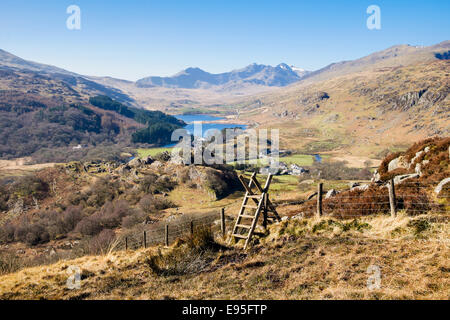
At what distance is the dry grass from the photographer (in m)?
6.09

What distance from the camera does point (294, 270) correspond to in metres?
7.36

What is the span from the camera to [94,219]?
31062 mm

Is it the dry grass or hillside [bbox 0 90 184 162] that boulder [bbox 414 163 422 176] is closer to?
the dry grass

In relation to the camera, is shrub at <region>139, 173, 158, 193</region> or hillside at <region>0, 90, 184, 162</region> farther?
hillside at <region>0, 90, 184, 162</region>

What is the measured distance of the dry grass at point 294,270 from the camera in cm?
609

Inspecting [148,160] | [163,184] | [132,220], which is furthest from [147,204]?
[148,160]

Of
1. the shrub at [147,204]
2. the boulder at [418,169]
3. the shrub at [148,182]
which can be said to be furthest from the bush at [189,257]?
the shrub at [148,182]

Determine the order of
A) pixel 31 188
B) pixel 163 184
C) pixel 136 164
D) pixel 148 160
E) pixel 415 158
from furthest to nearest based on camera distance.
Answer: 1. pixel 148 160
2. pixel 136 164
3. pixel 31 188
4. pixel 163 184
5. pixel 415 158

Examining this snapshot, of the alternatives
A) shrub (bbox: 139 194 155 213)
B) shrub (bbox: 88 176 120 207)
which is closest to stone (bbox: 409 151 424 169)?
shrub (bbox: 139 194 155 213)

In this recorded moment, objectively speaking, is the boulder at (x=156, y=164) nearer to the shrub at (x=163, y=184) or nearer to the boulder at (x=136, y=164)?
the boulder at (x=136, y=164)

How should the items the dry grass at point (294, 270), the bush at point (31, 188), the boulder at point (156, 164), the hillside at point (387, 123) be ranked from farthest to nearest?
the hillside at point (387, 123), the boulder at point (156, 164), the bush at point (31, 188), the dry grass at point (294, 270)

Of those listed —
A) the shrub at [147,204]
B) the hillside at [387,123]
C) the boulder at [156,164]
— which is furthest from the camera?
the hillside at [387,123]

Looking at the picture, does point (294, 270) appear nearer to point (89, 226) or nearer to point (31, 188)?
point (89, 226)

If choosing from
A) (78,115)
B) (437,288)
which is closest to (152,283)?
(437,288)
